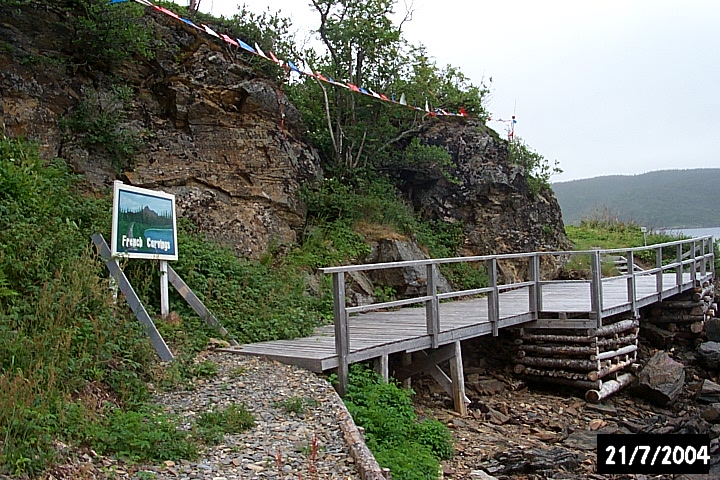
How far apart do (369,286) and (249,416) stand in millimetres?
6444

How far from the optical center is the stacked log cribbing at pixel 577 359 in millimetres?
9336

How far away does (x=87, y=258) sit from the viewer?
6.56 metres

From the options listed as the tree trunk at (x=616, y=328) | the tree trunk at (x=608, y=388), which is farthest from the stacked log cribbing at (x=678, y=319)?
the tree trunk at (x=608, y=388)

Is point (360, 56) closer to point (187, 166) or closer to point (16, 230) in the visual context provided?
point (187, 166)

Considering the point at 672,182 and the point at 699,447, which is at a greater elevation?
the point at 672,182

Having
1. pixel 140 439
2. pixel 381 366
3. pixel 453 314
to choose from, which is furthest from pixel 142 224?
pixel 453 314

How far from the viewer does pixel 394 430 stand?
5539 millimetres

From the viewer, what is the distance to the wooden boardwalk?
21.4ft

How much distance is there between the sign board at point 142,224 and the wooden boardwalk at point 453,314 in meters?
1.54

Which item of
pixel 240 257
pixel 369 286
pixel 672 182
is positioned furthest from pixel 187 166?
pixel 672 182

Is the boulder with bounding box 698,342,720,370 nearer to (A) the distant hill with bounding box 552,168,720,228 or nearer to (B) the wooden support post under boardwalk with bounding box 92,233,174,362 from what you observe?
(B) the wooden support post under boardwalk with bounding box 92,233,174,362

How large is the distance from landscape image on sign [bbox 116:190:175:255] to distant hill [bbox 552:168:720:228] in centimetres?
3213
